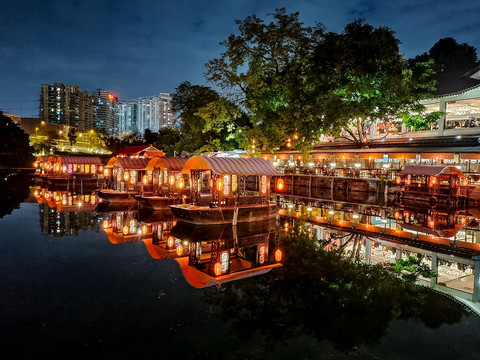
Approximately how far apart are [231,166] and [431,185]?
18270 mm

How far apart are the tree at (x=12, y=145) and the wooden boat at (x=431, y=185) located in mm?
62832

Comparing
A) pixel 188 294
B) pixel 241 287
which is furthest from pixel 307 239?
pixel 188 294

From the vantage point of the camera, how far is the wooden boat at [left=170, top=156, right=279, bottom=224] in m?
16.7

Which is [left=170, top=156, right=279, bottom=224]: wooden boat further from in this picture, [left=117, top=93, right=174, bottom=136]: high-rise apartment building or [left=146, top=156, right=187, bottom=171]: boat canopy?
[left=117, top=93, right=174, bottom=136]: high-rise apartment building

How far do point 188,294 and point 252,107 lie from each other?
81.4 ft

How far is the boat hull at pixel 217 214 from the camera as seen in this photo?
16.5m

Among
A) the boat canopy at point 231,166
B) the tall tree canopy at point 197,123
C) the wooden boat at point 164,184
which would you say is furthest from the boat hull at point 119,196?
the tall tree canopy at point 197,123

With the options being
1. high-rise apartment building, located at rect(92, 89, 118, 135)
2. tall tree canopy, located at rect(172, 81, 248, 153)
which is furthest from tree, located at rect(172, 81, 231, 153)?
high-rise apartment building, located at rect(92, 89, 118, 135)

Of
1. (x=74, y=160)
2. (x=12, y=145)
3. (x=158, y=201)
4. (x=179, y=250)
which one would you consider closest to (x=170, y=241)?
(x=179, y=250)

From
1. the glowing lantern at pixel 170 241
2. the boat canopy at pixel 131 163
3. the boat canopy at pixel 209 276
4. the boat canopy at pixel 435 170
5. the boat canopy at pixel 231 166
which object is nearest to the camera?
the boat canopy at pixel 209 276

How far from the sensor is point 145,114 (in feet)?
544

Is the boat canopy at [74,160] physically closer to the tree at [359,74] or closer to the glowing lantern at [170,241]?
the tree at [359,74]

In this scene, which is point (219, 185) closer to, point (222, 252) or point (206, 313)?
point (222, 252)

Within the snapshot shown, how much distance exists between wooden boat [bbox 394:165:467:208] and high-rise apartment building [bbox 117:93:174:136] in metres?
130
